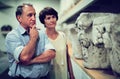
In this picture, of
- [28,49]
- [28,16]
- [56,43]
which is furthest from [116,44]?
[56,43]

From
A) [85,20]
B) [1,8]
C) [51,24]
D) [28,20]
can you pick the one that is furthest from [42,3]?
[85,20]

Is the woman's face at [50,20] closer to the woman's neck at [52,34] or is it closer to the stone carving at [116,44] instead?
the woman's neck at [52,34]

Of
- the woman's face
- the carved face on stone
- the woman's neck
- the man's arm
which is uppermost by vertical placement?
the woman's face

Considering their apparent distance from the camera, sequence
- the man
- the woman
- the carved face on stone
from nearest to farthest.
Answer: the carved face on stone → the man → the woman

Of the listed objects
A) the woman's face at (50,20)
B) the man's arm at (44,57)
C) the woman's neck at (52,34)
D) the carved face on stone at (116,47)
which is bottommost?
the man's arm at (44,57)

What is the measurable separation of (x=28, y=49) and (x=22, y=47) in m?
0.04

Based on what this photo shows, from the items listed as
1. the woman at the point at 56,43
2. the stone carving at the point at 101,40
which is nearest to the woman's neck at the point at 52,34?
the woman at the point at 56,43

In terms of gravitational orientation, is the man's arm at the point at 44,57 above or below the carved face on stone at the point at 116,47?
below

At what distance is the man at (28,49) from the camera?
1.16m

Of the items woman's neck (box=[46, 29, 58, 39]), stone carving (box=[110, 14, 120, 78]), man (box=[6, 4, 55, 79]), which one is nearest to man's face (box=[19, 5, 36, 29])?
man (box=[6, 4, 55, 79])

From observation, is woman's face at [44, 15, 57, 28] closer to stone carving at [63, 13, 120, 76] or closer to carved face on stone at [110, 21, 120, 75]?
stone carving at [63, 13, 120, 76]

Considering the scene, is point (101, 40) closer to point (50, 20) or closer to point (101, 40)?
point (101, 40)

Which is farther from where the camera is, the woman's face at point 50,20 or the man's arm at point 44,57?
the woman's face at point 50,20

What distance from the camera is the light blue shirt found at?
1.19 m
